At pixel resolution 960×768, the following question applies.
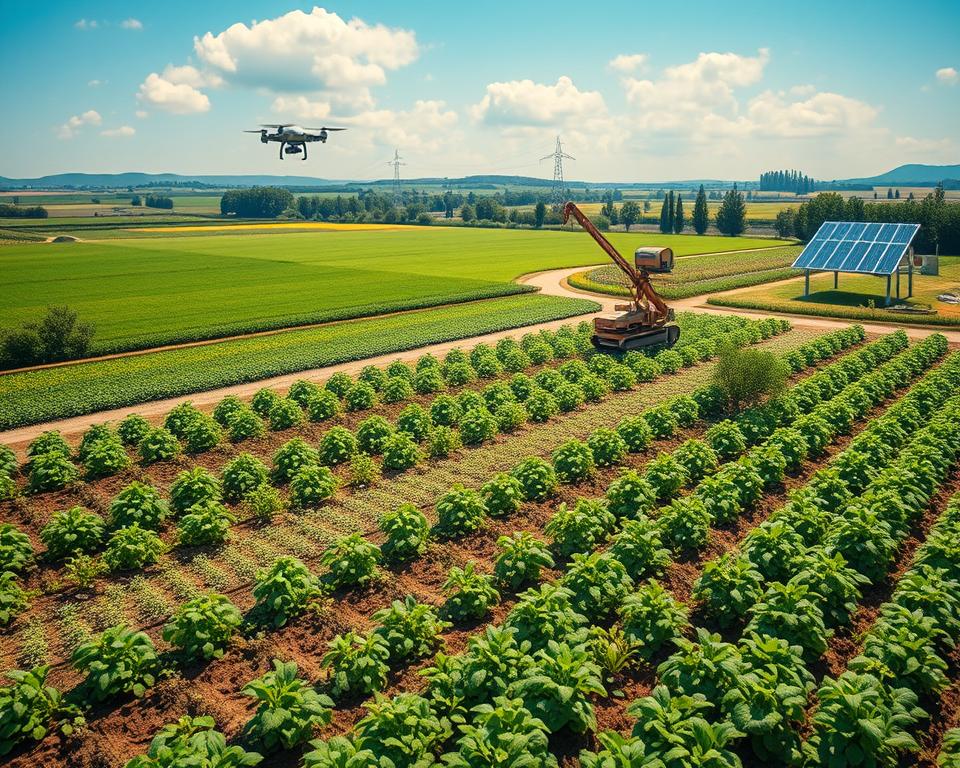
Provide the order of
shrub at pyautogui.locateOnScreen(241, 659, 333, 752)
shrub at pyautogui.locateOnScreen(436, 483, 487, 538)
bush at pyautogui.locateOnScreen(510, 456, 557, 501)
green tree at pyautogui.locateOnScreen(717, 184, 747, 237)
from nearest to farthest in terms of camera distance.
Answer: shrub at pyautogui.locateOnScreen(241, 659, 333, 752), shrub at pyautogui.locateOnScreen(436, 483, 487, 538), bush at pyautogui.locateOnScreen(510, 456, 557, 501), green tree at pyautogui.locateOnScreen(717, 184, 747, 237)

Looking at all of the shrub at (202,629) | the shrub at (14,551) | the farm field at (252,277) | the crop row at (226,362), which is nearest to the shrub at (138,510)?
the shrub at (14,551)

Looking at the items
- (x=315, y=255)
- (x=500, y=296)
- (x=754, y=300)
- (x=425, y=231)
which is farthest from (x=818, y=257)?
(x=425, y=231)

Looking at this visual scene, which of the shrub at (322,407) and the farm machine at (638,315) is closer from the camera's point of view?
the shrub at (322,407)

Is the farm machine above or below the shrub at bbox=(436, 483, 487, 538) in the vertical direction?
above

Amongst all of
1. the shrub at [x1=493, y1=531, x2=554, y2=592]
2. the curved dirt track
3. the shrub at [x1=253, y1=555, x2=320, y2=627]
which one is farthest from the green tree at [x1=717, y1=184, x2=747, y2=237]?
the shrub at [x1=253, y1=555, x2=320, y2=627]

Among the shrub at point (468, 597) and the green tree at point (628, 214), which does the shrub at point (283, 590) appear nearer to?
the shrub at point (468, 597)

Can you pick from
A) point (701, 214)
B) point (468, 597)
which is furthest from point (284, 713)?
point (701, 214)

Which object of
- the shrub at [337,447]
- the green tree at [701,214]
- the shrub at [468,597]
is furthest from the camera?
the green tree at [701,214]

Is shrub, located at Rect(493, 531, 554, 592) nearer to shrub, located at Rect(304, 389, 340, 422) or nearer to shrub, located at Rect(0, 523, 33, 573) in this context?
shrub, located at Rect(0, 523, 33, 573)
